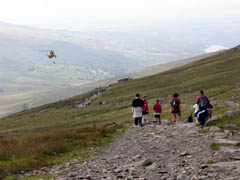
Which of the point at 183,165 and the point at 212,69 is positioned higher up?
the point at 212,69

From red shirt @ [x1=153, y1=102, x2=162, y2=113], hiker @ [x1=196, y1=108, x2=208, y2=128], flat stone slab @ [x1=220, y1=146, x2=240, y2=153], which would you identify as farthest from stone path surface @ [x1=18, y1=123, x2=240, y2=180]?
red shirt @ [x1=153, y1=102, x2=162, y2=113]

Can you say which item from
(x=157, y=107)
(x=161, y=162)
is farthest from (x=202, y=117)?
(x=161, y=162)

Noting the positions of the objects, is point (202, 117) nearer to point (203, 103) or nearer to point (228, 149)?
point (203, 103)

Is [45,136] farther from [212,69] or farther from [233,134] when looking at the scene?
[212,69]

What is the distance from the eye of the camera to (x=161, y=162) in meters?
15.2

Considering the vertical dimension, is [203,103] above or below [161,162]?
above

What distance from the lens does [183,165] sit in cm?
1378

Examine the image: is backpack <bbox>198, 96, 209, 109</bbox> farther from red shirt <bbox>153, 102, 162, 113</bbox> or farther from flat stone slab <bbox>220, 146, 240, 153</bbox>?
flat stone slab <bbox>220, 146, 240, 153</bbox>

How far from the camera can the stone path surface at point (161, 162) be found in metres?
12.2

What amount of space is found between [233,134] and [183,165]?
8196 millimetres

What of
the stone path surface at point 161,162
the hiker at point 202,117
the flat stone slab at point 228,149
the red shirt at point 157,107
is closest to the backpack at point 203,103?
the hiker at point 202,117

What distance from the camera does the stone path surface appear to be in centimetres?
1216

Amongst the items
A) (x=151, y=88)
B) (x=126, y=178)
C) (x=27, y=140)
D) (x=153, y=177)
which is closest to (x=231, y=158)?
(x=153, y=177)

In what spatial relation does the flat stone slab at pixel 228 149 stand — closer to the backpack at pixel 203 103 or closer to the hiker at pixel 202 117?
the hiker at pixel 202 117
